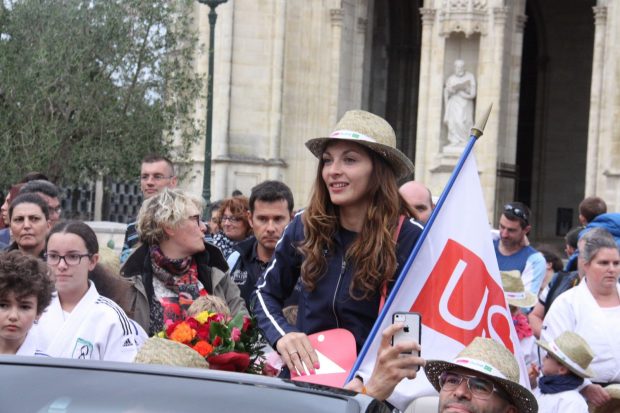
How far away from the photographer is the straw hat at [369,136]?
5.69 metres

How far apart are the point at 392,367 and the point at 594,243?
14.1ft

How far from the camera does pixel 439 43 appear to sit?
27328mm

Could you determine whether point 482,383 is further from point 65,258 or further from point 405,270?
point 65,258

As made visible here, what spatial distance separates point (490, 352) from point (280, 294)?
3.29ft

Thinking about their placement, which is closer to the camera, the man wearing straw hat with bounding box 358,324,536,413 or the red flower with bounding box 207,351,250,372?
the man wearing straw hat with bounding box 358,324,536,413

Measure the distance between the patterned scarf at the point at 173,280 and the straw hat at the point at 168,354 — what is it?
2320 mm

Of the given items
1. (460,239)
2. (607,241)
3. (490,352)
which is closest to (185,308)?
(460,239)

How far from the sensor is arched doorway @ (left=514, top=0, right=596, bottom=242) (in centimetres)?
3534

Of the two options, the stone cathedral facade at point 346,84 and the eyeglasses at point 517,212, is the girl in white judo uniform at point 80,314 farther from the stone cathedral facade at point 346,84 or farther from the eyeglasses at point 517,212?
the stone cathedral facade at point 346,84

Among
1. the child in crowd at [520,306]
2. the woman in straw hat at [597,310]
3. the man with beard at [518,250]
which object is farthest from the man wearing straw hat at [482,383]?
the man with beard at [518,250]

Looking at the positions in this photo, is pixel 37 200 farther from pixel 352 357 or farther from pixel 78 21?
pixel 78 21

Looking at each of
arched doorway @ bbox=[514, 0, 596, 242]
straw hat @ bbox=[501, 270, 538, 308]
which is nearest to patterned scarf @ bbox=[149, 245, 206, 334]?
straw hat @ bbox=[501, 270, 538, 308]

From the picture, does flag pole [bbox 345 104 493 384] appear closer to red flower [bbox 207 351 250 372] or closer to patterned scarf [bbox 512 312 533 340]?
red flower [bbox 207 351 250 372]

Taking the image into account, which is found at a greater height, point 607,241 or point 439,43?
point 439,43
